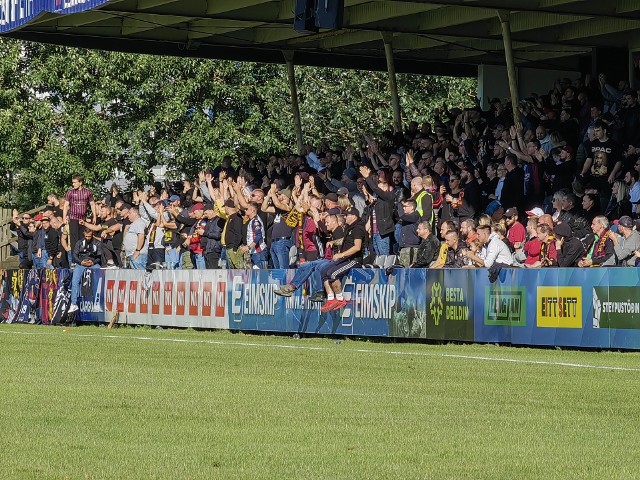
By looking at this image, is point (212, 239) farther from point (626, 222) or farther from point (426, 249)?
point (626, 222)

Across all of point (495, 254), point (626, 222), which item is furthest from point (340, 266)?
point (626, 222)

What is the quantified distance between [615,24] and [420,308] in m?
13.8

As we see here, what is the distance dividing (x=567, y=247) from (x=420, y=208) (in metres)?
3.62

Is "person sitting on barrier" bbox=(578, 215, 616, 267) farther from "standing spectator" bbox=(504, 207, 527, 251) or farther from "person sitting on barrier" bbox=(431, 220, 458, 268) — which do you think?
"person sitting on barrier" bbox=(431, 220, 458, 268)

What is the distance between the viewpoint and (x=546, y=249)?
20734 mm

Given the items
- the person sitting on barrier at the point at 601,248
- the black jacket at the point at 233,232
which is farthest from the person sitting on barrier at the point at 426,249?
the black jacket at the point at 233,232

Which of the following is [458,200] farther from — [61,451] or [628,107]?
[61,451]

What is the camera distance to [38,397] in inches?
503

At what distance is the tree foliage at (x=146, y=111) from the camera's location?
4956cm

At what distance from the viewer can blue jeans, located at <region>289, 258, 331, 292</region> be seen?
23.1 m

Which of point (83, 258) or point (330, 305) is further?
point (83, 258)

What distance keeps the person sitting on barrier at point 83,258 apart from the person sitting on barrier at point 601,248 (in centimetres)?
1264

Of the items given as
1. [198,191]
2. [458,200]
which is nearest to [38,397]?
[458,200]

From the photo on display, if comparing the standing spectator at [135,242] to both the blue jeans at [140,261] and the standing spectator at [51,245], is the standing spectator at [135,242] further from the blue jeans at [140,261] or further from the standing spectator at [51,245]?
the standing spectator at [51,245]
